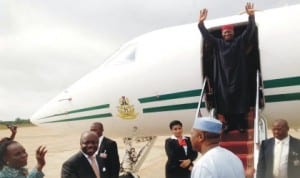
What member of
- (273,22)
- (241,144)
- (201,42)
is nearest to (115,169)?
(241,144)

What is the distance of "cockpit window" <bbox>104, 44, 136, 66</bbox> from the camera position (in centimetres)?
1049

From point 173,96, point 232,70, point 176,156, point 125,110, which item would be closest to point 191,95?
point 173,96

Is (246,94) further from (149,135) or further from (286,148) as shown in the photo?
(149,135)

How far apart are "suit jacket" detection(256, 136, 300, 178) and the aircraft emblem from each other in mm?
3337

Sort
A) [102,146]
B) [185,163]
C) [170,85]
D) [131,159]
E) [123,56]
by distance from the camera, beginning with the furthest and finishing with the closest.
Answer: [131,159]
[123,56]
[170,85]
[185,163]
[102,146]

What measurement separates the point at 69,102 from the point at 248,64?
396 centimetres

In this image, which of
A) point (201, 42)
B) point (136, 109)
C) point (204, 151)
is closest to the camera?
point (204, 151)

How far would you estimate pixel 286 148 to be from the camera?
7.28m

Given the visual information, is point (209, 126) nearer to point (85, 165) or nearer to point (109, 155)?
point (85, 165)

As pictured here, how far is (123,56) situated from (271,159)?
4.37 m

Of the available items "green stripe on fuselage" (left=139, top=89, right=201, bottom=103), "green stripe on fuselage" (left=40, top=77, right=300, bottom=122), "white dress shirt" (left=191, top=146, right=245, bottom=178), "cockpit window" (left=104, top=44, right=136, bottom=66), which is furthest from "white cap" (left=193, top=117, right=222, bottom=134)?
"cockpit window" (left=104, top=44, right=136, bottom=66)

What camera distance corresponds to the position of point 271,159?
7.31 m

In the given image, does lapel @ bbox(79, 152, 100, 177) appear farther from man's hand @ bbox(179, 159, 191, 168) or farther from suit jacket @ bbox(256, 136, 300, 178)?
man's hand @ bbox(179, 159, 191, 168)

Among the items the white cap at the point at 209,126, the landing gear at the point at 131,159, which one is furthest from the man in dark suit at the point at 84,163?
the landing gear at the point at 131,159
